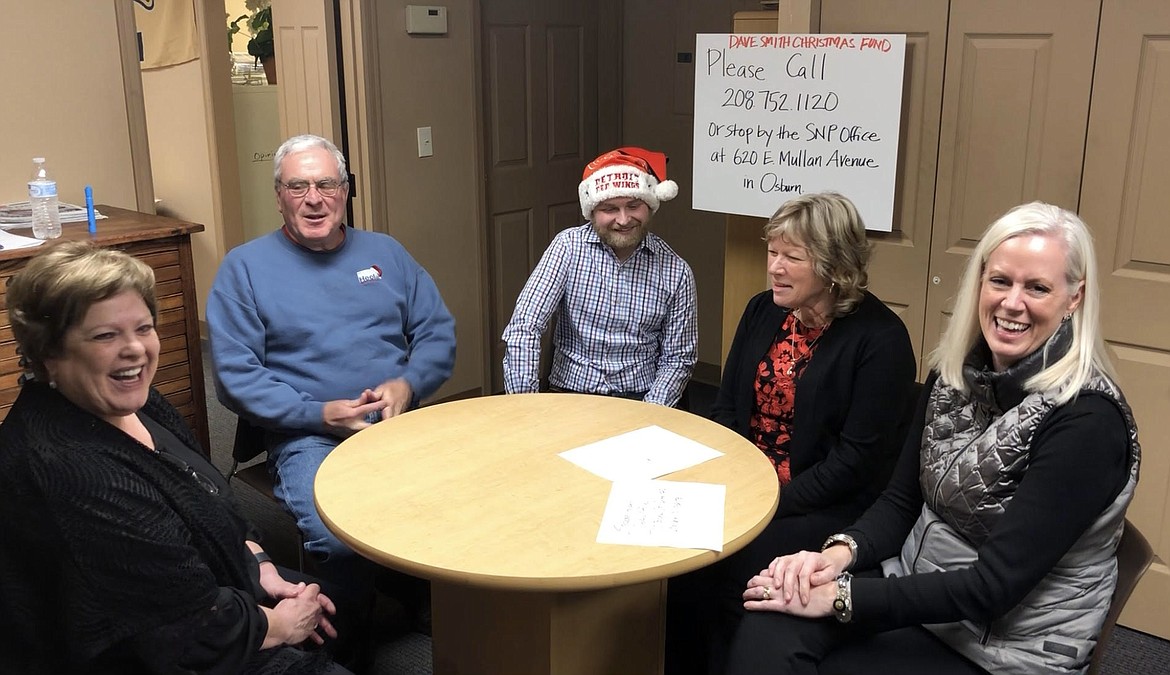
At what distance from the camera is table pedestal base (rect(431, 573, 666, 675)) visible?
67.8 inches

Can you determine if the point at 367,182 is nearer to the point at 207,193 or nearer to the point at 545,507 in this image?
the point at 207,193

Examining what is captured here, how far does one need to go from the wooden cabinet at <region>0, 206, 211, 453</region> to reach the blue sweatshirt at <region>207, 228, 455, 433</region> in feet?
1.23

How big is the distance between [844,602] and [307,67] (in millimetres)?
2894

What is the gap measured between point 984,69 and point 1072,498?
146cm

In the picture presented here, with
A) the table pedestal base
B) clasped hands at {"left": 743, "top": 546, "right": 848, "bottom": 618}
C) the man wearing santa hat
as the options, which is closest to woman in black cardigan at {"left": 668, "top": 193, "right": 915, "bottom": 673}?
the table pedestal base

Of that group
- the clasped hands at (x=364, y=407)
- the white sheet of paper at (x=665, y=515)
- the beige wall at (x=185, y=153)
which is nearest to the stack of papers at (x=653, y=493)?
the white sheet of paper at (x=665, y=515)

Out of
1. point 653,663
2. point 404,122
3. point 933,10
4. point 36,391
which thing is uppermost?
point 933,10

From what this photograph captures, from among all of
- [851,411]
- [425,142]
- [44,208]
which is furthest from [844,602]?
[425,142]

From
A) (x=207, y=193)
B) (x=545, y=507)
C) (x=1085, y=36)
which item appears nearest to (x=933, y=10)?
(x=1085, y=36)

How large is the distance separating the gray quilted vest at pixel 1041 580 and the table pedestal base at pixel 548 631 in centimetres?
55

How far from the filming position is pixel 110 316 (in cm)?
144

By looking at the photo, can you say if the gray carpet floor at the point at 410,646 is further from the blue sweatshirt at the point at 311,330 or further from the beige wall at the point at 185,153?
the beige wall at the point at 185,153

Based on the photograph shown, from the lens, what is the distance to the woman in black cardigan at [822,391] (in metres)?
1.98

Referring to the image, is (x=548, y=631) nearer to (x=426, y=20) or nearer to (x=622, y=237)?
(x=622, y=237)
